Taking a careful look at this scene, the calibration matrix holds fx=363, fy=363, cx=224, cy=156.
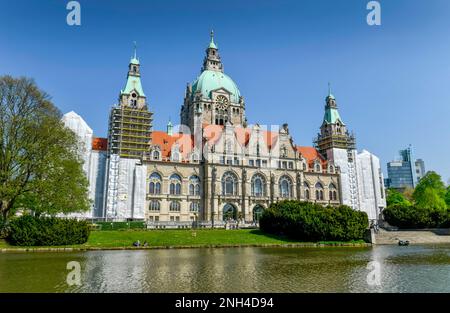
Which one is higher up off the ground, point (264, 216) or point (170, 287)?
point (264, 216)

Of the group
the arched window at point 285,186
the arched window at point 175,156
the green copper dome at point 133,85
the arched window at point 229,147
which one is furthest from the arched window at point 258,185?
the green copper dome at point 133,85

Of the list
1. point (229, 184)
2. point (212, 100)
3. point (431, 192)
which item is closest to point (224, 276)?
point (229, 184)

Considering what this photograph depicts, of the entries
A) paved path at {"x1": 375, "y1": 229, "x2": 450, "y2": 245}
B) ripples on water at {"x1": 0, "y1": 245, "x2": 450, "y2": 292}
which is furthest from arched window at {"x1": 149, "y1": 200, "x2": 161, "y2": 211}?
ripples on water at {"x1": 0, "y1": 245, "x2": 450, "y2": 292}

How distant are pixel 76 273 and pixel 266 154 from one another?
62997 mm

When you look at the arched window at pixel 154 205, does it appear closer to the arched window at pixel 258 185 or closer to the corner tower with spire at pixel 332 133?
the arched window at pixel 258 185

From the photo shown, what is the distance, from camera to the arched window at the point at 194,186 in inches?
2910

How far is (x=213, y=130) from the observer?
82562 millimetres

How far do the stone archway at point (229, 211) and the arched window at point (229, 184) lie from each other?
2.46 m

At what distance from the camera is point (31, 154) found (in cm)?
4041

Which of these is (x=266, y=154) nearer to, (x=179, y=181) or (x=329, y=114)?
(x=179, y=181)

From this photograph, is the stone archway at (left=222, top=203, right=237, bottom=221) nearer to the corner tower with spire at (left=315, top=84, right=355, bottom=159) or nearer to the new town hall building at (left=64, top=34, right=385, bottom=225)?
the new town hall building at (left=64, top=34, right=385, bottom=225)
